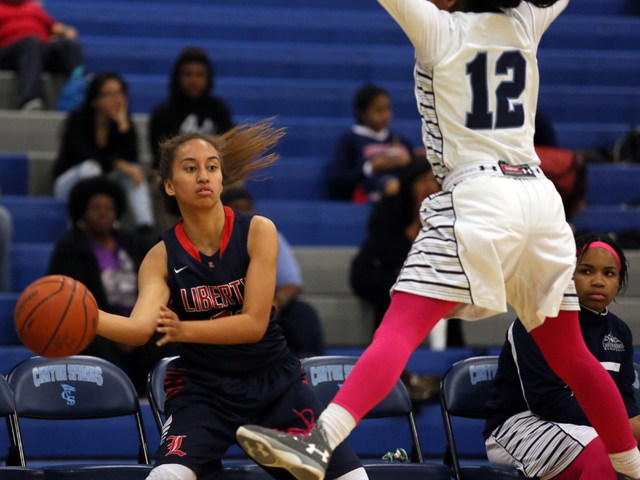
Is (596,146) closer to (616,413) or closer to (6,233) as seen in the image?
(6,233)

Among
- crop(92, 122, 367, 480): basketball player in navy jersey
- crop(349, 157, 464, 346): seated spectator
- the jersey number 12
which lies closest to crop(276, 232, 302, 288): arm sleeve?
crop(349, 157, 464, 346): seated spectator

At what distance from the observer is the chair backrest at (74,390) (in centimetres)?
461

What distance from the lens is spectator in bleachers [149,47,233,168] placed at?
737 centimetres

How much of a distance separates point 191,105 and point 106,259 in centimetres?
148

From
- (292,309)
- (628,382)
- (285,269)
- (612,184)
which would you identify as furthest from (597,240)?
(612,184)

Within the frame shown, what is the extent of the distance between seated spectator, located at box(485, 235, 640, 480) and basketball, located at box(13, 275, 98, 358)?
1735 millimetres

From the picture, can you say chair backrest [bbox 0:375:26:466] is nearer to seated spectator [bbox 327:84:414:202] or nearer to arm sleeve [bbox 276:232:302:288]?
arm sleeve [bbox 276:232:302:288]

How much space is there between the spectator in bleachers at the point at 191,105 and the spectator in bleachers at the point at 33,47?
120 cm

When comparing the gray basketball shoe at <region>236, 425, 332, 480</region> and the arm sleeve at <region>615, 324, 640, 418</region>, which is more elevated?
the gray basketball shoe at <region>236, 425, 332, 480</region>

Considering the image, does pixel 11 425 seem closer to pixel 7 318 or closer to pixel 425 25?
pixel 7 318

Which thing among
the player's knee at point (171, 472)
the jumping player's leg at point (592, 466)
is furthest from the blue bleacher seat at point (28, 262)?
the jumping player's leg at point (592, 466)

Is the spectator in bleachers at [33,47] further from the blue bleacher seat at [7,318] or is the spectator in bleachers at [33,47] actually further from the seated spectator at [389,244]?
the seated spectator at [389,244]

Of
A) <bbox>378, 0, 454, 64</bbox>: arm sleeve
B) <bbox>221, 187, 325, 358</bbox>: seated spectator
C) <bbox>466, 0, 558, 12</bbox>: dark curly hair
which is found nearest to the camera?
<bbox>378, 0, 454, 64</bbox>: arm sleeve

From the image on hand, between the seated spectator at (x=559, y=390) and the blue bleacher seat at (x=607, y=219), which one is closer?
Result: the seated spectator at (x=559, y=390)
